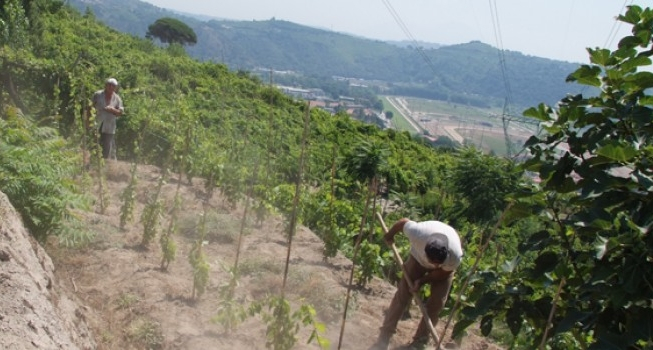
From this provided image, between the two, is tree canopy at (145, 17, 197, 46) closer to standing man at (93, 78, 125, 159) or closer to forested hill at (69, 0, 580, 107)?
forested hill at (69, 0, 580, 107)

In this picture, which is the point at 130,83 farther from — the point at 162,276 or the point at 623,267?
the point at 623,267

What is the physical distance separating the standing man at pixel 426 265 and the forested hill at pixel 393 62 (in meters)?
82.6

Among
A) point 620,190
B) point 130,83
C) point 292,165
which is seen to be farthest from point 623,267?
point 130,83

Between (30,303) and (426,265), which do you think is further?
(426,265)

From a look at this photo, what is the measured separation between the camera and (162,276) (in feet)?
15.7

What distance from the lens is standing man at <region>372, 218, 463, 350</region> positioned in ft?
12.8

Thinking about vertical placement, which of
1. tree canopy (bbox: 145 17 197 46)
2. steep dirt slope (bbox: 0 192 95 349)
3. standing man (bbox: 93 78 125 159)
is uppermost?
tree canopy (bbox: 145 17 197 46)

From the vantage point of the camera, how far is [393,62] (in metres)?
146

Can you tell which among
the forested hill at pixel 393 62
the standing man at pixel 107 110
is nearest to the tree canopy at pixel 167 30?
the forested hill at pixel 393 62

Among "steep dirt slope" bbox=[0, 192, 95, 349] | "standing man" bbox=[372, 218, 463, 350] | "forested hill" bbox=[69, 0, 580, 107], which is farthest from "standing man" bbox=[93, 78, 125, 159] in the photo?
"forested hill" bbox=[69, 0, 580, 107]

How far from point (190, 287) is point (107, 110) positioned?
11.4 feet

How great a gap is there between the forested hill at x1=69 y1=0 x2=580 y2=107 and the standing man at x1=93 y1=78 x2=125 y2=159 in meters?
78.5

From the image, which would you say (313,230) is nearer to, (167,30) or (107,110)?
(107,110)

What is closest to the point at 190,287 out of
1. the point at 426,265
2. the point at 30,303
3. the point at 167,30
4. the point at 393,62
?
the point at 426,265
